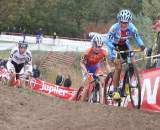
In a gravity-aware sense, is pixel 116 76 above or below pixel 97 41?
below

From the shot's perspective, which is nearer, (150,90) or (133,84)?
(133,84)

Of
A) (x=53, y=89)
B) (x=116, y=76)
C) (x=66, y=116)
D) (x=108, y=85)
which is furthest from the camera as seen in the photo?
(x=53, y=89)

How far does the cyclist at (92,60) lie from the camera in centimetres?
1312

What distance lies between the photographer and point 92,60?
13641 millimetres

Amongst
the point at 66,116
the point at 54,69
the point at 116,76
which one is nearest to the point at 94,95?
the point at 116,76

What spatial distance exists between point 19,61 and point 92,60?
101 inches

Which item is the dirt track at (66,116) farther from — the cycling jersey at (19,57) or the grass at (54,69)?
the grass at (54,69)

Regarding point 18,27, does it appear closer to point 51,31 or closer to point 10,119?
point 51,31

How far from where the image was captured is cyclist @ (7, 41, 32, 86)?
15070mm

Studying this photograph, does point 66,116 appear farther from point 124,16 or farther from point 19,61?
point 19,61

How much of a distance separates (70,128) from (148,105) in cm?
331

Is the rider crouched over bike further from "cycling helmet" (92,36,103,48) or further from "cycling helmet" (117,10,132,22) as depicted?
"cycling helmet" (92,36,103,48)

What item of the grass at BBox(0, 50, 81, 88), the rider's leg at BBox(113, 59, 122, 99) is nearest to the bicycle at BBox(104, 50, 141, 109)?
the rider's leg at BBox(113, 59, 122, 99)

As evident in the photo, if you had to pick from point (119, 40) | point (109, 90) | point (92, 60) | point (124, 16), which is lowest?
point (109, 90)
